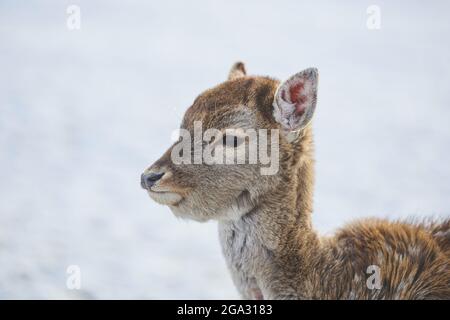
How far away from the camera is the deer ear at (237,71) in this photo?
250 inches

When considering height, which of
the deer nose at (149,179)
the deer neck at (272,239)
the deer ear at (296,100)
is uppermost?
the deer ear at (296,100)

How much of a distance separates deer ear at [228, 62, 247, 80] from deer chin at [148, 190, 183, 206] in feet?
4.38

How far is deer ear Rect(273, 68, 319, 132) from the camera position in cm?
534

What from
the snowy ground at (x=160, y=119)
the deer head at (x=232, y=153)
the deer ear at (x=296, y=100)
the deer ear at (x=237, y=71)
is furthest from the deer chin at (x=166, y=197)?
the snowy ground at (x=160, y=119)

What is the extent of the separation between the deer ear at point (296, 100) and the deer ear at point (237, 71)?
0.90m

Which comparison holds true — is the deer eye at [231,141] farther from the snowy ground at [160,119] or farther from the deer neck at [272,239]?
the snowy ground at [160,119]

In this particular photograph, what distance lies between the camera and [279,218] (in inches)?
215

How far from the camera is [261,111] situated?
553 centimetres

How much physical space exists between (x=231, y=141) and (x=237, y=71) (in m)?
1.18
